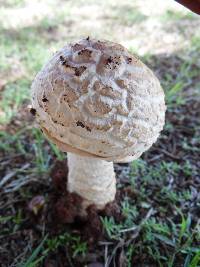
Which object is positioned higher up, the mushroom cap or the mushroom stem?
the mushroom cap

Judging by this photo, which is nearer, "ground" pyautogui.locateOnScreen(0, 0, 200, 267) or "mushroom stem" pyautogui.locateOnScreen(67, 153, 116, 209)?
"mushroom stem" pyautogui.locateOnScreen(67, 153, 116, 209)

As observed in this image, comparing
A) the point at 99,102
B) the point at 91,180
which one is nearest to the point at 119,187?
the point at 91,180

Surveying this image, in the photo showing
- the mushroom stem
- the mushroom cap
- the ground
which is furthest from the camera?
the ground

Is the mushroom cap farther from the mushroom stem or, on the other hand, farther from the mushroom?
the mushroom stem

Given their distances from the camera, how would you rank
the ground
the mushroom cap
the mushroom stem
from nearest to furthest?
the mushroom cap
the mushroom stem
the ground

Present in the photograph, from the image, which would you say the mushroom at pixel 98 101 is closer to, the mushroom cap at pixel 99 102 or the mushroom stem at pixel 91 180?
the mushroom cap at pixel 99 102

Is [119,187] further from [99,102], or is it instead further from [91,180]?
[99,102]

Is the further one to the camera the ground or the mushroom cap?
the ground

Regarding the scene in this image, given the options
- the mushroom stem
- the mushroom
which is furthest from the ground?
the mushroom

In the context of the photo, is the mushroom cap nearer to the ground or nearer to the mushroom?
the mushroom

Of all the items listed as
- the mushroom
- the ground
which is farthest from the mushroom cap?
the ground
